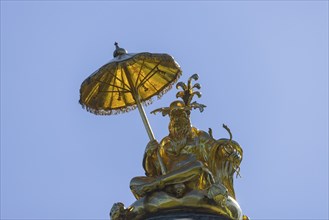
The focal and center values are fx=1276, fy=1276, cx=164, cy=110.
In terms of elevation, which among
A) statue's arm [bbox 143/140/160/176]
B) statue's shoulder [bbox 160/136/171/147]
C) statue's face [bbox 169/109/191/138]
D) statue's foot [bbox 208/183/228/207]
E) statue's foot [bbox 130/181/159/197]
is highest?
statue's face [bbox 169/109/191/138]

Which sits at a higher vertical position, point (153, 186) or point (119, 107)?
point (119, 107)

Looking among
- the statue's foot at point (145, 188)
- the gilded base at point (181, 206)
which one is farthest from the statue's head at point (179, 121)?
the gilded base at point (181, 206)

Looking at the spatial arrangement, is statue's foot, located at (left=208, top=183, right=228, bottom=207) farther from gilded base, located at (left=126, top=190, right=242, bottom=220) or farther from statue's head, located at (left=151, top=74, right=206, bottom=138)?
statue's head, located at (left=151, top=74, right=206, bottom=138)

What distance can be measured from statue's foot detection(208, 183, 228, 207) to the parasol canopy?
7.43 ft

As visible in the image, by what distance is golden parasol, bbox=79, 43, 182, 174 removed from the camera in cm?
1681

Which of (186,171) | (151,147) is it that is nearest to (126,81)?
(151,147)

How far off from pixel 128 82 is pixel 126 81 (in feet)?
0.11

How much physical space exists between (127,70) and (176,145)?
133 centimetres

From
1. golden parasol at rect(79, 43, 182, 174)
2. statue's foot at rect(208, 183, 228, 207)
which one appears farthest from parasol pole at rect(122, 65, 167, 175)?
statue's foot at rect(208, 183, 228, 207)

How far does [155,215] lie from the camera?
606 inches

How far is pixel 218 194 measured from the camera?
15.3 m

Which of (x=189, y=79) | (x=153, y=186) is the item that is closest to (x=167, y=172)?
(x=153, y=186)

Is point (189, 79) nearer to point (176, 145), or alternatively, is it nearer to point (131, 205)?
point (176, 145)

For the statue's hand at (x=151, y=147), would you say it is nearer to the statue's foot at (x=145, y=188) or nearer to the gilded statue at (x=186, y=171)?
the gilded statue at (x=186, y=171)
